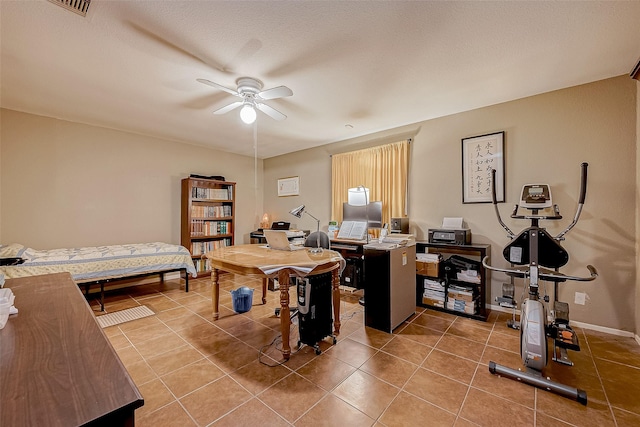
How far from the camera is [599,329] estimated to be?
2.60 metres

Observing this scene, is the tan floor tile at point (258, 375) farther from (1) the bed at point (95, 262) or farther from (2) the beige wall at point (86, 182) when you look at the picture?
(2) the beige wall at point (86, 182)

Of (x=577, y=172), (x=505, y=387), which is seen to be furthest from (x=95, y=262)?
(x=577, y=172)

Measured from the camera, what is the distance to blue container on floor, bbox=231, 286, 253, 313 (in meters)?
3.02

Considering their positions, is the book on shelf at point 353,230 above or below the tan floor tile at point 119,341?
above

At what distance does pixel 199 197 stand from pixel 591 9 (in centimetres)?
516

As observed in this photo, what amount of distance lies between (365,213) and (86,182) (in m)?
4.21

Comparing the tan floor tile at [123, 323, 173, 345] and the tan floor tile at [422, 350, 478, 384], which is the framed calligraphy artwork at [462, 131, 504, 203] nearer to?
the tan floor tile at [422, 350, 478, 384]

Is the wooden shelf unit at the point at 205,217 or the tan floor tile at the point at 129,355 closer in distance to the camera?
the tan floor tile at the point at 129,355

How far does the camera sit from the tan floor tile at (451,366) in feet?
6.31

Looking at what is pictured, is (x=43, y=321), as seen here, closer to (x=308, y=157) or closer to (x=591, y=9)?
(x=591, y=9)

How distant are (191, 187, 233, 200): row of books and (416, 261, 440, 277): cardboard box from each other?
3.67 meters

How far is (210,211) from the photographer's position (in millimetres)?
5000

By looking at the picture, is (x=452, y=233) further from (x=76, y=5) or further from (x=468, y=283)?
(x=76, y=5)

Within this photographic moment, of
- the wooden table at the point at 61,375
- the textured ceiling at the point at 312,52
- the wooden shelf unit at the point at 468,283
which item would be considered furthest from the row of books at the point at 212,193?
the wooden table at the point at 61,375
